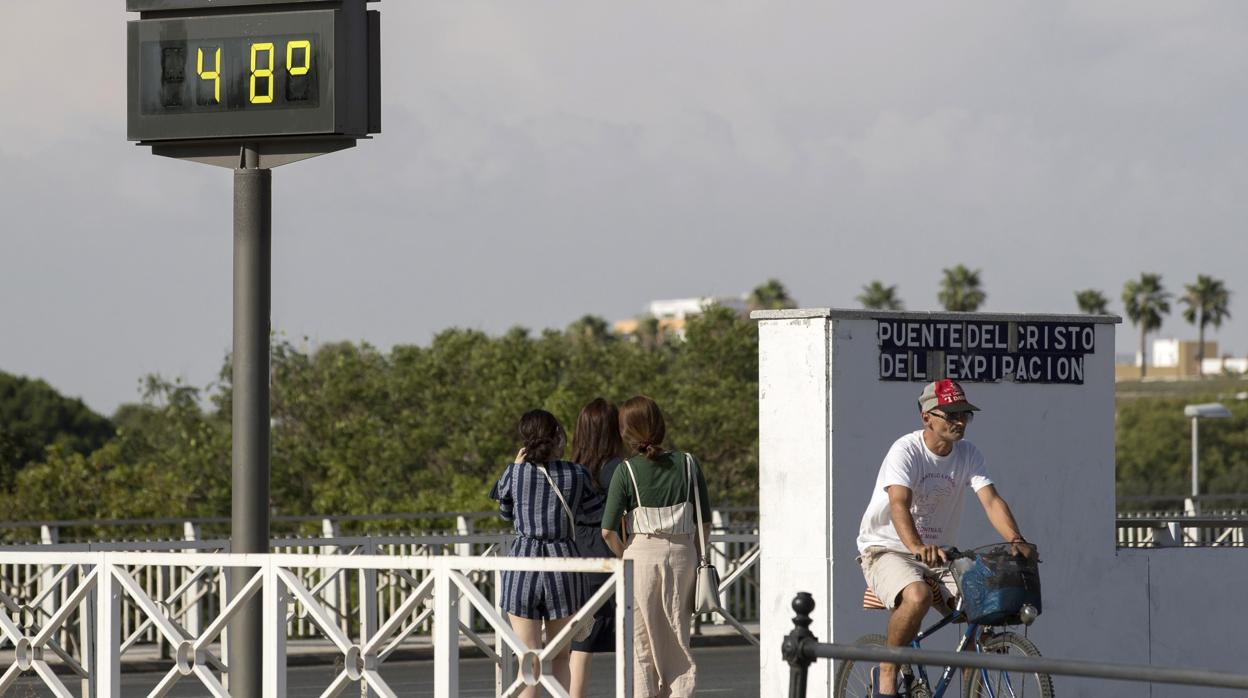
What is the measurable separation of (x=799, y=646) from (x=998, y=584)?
201 cm

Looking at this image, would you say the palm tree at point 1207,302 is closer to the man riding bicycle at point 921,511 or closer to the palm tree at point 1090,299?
the palm tree at point 1090,299

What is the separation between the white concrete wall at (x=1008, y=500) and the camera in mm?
10891

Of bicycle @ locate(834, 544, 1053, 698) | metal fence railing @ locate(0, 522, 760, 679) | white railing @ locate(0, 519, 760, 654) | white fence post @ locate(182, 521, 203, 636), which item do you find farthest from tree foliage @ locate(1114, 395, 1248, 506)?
bicycle @ locate(834, 544, 1053, 698)

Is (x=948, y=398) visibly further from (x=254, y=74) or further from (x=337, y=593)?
(x=337, y=593)

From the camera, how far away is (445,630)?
8617 mm

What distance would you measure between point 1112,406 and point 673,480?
121 inches

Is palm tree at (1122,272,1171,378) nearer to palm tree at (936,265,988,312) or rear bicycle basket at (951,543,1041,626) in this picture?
palm tree at (936,265,988,312)

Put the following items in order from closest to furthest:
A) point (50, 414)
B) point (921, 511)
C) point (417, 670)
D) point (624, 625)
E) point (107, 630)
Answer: point (624, 625) < point (921, 511) < point (107, 630) < point (417, 670) < point (50, 414)

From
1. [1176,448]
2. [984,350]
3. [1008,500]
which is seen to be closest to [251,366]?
[984,350]

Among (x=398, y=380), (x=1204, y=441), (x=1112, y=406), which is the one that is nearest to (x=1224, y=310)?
(x=1204, y=441)

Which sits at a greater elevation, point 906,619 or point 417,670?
point 906,619

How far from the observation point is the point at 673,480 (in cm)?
1003

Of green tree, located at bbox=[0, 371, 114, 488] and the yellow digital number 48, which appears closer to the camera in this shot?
the yellow digital number 48

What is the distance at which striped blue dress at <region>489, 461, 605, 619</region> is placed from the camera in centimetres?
998
